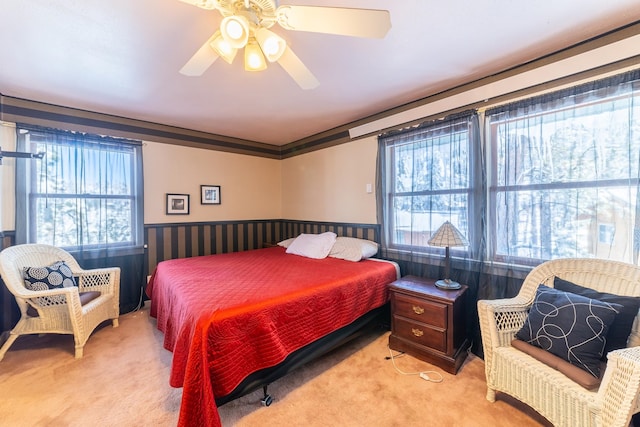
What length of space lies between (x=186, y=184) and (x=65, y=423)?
2733 mm

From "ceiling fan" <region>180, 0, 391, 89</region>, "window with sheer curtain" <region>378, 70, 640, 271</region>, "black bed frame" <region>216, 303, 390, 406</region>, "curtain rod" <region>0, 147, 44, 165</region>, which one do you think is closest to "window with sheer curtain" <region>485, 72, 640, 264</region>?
"window with sheer curtain" <region>378, 70, 640, 271</region>

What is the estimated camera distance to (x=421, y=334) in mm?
2223

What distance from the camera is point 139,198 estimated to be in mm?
3283

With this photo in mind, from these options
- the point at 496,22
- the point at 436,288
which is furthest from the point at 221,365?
the point at 496,22

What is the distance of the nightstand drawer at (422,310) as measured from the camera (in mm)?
2096

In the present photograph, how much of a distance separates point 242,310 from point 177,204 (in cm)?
259

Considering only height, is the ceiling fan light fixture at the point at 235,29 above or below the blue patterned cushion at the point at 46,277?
above

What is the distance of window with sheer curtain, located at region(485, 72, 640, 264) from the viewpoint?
167cm

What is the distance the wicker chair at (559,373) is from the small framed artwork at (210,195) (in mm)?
3543

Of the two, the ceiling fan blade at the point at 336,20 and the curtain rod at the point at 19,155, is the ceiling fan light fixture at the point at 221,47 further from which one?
the curtain rod at the point at 19,155

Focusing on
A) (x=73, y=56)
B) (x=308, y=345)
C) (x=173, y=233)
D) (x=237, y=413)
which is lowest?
(x=237, y=413)

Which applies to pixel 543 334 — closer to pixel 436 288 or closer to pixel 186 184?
pixel 436 288

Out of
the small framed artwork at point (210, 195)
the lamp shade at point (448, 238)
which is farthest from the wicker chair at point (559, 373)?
the small framed artwork at point (210, 195)

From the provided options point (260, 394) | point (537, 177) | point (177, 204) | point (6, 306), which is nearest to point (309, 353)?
point (260, 394)
